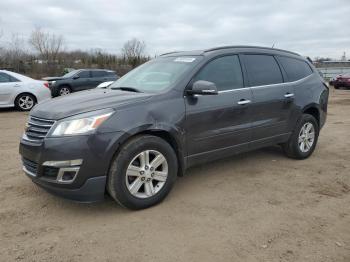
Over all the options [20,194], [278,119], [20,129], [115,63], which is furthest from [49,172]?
[115,63]

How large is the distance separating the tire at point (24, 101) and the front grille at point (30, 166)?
8.69m

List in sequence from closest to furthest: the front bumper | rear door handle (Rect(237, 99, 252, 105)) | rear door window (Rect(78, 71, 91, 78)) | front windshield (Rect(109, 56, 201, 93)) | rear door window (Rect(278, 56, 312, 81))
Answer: the front bumper
front windshield (Rect(109, 56, 201, 93))
rear door handle (Rect(237, 99, 252, 105))
rear door window (Rect(278, 56, 312, 81))
rear door window (Rect(78, 71, 91, 78))

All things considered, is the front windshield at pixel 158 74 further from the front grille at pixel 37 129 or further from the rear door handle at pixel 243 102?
the front grille at pixel 37 129

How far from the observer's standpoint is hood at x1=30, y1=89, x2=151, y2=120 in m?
3.61

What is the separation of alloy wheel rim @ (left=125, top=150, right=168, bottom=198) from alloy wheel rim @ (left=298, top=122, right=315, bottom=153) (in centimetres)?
279

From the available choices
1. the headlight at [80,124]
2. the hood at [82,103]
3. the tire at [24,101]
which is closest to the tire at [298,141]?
the hood at [82,103]

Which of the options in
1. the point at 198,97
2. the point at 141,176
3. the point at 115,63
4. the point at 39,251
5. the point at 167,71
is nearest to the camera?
the point at 39,251

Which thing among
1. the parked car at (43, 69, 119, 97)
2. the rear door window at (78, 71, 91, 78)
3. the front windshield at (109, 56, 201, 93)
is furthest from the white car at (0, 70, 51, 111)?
the front windshield at (109, 56, 201, 93)

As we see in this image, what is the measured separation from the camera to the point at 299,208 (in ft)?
12.7

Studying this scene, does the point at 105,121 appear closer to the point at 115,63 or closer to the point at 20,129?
the point at 20,129

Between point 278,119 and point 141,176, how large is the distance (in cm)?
244

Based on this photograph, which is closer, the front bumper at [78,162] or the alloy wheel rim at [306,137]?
the front bumper at [78,162]

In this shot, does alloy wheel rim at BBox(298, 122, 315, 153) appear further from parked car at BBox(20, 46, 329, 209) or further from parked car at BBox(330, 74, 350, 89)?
parked car at BBox(330, 74, 350, 89)

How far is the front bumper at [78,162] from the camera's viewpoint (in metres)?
3.39
